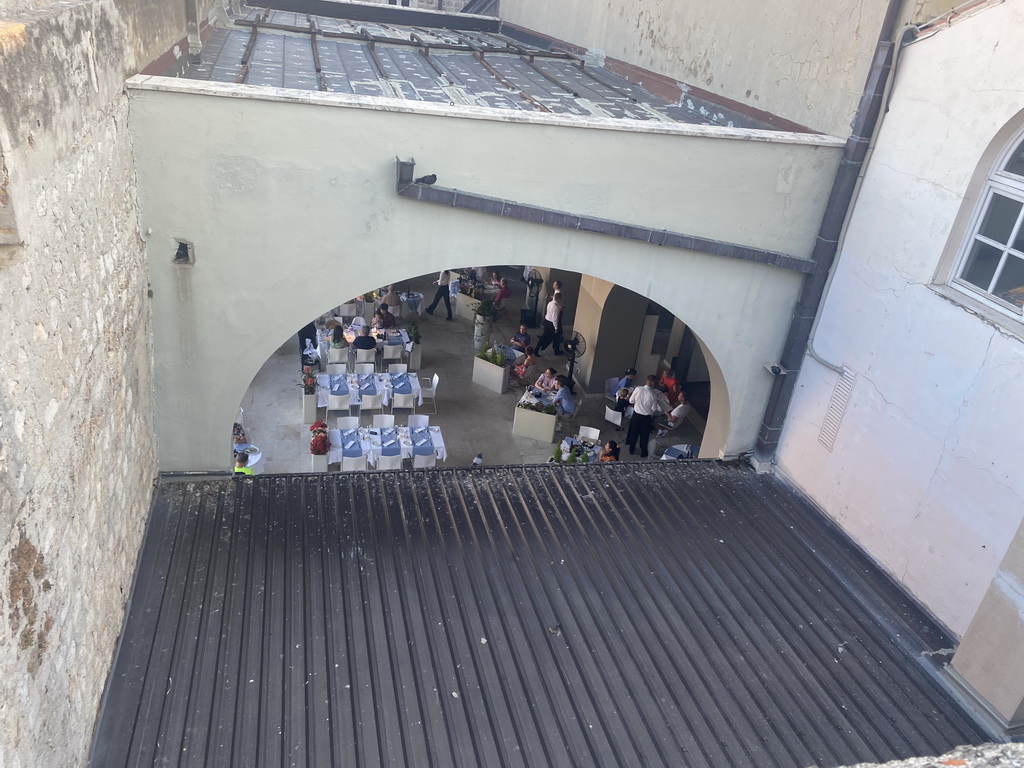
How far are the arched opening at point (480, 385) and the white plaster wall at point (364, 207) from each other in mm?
2965

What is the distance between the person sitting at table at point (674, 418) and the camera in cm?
1051

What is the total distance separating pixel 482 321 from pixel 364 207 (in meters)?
6.94

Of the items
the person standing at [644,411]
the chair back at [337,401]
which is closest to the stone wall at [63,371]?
the chair back at [337,401]

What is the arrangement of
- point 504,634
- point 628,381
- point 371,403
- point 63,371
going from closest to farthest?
point 63,371 < point 504,634 < point 371,403 < point 628,381

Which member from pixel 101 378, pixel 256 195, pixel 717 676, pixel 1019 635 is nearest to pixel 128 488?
pixel 101 378

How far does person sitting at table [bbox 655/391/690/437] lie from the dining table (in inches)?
134

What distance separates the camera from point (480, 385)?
11.9 metres

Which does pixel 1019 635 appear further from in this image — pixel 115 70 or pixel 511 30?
pixel 511 30

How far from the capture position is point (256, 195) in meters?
5.85

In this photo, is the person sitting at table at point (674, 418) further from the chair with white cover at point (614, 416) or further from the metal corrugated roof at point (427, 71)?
the metal corrugated roof at point (427, 71)

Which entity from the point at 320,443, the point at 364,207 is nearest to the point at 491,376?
the point at 320,443

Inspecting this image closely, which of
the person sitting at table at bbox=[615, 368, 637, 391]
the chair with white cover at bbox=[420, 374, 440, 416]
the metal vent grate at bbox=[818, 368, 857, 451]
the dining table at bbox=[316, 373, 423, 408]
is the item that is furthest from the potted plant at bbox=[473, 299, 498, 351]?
the metal vent grate at bbox=[818, 368, 857, 451]

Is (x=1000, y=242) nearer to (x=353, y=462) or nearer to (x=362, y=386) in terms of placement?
(x=353, y=462)

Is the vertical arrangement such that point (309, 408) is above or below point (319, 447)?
below
